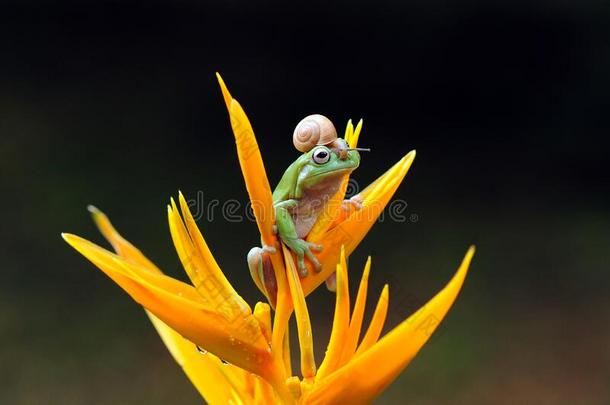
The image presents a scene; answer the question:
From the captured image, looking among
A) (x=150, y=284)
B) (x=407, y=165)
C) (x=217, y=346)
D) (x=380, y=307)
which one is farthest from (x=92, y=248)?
(x=407, y=165)

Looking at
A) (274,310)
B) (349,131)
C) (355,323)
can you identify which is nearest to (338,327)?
(355,323)

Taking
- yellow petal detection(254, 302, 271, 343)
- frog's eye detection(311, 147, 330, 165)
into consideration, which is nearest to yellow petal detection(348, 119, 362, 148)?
frog's eye detection(311, 147, 330, 165)

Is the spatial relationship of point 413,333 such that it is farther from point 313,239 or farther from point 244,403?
point 244,403

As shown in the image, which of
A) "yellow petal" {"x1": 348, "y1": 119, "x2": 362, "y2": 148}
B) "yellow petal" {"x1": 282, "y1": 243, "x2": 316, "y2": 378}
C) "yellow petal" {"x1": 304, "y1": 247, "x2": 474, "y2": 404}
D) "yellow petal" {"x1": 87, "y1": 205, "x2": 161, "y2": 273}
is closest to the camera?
"yellow petal" {"x1": 304, "y1": 247, "x2": 474, "y2": 404}

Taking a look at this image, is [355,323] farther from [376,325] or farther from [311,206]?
[311,206]

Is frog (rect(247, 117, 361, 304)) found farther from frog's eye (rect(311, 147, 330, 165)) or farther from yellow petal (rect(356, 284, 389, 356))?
yellow petal (rect(356, 284, 389, 356))

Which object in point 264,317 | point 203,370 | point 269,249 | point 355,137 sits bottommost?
point 203,370
